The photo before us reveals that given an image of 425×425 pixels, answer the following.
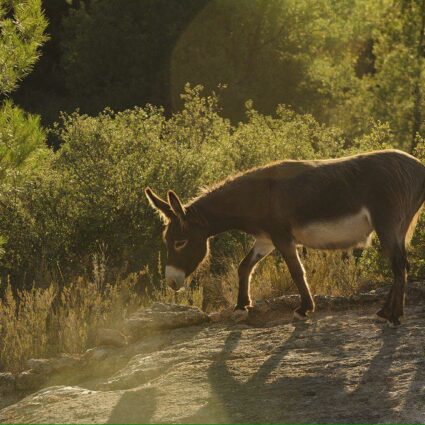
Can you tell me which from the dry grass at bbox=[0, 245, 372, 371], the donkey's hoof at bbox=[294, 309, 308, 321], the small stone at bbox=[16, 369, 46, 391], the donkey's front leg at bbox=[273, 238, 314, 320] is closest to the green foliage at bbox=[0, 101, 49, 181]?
the dry grass at bbox=[0, 245, 372, 371]

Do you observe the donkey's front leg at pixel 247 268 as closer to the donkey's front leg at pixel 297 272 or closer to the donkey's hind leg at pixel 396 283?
the donkey's front leg at pixel 297 272

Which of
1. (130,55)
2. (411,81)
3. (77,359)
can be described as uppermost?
(130,55)

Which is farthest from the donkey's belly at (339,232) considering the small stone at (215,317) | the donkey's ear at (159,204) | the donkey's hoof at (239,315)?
the small stone at (215,317)

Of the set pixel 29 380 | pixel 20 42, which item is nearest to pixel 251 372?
pixel 29 380

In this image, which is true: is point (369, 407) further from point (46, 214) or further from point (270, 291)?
point (46, 214)

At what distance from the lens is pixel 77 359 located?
27.2ft

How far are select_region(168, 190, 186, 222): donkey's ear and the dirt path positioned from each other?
45.0 inches

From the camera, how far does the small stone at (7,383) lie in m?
8.24

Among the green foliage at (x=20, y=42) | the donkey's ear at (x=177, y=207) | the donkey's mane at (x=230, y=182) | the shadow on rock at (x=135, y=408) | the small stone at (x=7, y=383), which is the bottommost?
the small stone at (x=7, y=383)

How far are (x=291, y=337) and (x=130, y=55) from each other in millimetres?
25383

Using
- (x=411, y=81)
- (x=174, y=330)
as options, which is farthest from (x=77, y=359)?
(x=411, y=81)

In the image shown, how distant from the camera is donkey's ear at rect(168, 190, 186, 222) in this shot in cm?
810

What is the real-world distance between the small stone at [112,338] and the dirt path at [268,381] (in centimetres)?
52

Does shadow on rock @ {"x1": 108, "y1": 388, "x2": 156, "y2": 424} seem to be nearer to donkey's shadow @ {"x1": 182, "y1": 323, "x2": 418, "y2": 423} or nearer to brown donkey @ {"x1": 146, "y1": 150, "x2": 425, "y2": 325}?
donkey's shadow @ {"x1": 182, "y1": 323, "x2": 418, "y2": 423}
